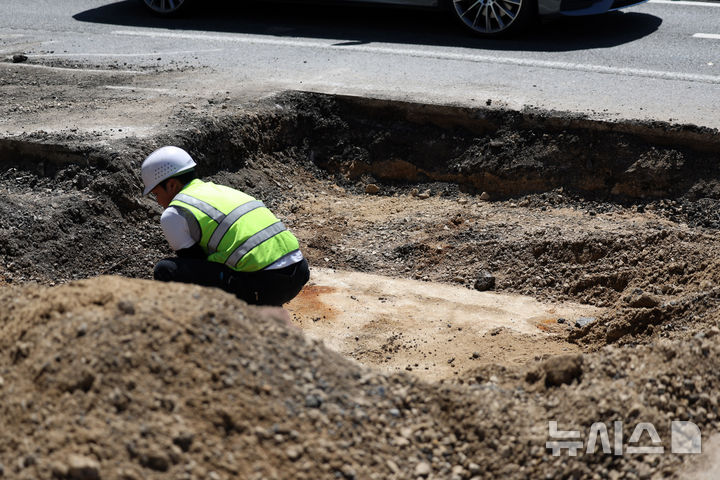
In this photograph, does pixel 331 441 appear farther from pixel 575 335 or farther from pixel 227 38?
pixel 227 38

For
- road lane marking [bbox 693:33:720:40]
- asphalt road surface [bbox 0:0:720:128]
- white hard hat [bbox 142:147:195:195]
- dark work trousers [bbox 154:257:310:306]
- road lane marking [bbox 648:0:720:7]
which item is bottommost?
dark work trousers [bbox 154:257:310:306]

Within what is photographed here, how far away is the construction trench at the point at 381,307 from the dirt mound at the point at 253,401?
0.01 m

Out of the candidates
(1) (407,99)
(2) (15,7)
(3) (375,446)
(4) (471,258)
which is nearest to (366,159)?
(1) (407,99)

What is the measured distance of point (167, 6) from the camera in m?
13.3

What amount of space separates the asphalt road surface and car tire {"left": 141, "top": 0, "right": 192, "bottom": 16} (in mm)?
164

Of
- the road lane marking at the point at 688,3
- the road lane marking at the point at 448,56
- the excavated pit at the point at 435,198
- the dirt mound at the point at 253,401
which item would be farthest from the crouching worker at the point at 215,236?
the road lane marking at the point at 688,3

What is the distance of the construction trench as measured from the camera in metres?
3.78

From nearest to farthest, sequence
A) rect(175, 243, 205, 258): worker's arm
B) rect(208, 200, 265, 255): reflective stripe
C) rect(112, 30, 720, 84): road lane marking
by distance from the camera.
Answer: rect(208, 200, 265, 255): reflective stripe
rect(175, 243, 205, 258): worker's arm
rect(112, 30, 720, 84): road lane marking

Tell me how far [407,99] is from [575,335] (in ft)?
11.9

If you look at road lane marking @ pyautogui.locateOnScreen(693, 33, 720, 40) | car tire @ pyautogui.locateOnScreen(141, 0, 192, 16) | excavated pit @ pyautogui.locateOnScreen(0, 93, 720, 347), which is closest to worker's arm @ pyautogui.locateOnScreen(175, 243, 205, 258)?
excavated pit @ pyautogui.locateOnScreen(0, 93, 720, 347)

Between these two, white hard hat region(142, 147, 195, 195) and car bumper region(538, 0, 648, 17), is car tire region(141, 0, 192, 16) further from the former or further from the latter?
white hard hat region(142, 147, 195, 195)

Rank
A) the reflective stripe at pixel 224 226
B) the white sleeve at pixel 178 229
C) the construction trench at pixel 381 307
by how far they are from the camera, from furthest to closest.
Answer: the reflective stripe at pixel 224 226
the white sleeve at pixel 178 229
the construction trench at pixel 381 307

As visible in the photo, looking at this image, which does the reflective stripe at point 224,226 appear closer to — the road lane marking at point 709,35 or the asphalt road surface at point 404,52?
the asphalt road surface at point 404,52

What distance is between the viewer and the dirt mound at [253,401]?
3600 mm
